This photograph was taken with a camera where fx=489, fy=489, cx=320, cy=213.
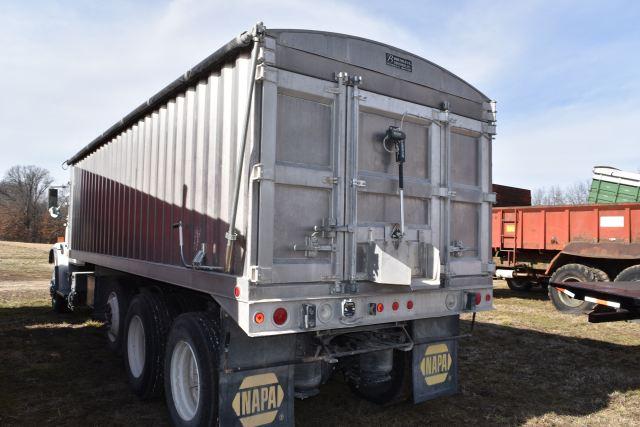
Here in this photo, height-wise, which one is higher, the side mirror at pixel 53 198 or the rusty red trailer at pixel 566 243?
the side mirror at pixel 53 198

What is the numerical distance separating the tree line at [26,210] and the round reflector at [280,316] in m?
45.4

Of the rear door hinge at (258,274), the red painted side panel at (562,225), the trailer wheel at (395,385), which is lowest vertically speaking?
the trailer wheel at (395,385)

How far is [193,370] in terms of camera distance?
A: 4.17m

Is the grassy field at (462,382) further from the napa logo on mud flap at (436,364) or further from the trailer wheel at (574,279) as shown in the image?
the trailer wheel at (574,279)

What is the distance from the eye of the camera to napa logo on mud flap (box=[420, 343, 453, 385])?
4.61m

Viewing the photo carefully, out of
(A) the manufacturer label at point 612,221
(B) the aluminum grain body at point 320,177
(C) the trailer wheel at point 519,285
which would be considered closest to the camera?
(B) the aluminum grain body at point 320,177

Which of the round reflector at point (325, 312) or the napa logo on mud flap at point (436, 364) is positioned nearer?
the round reflector at point (325, 312)

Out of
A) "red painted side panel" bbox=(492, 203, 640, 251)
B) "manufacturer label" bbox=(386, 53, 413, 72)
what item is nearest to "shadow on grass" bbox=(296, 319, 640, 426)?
"manufacturer label" bbox=(386, 53, 413, 72)

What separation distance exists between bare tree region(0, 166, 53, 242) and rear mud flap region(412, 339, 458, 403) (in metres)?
53.0

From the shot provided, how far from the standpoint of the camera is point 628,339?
8109mm

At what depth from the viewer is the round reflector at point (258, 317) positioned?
10.8 ft

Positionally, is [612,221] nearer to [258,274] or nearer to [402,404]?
[402,404]

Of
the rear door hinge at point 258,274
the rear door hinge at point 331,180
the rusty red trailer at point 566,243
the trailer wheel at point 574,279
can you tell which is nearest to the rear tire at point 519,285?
the rusty red trailer at point 566,243

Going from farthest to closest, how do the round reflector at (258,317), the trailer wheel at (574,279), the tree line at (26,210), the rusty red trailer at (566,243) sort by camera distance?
the tree line at (26,210)
the rusty red trailer at (566,243)
the trailer wheel at (574,279)
the round reflector at (258,317)
